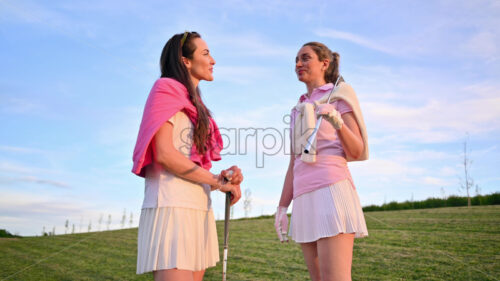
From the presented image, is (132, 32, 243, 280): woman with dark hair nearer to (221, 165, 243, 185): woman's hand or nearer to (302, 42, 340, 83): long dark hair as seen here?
(221, 165, 243, 185): woman's hand

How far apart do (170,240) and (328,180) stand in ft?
2.84

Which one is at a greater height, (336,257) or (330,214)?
(330,214)

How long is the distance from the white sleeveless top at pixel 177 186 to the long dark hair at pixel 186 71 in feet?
0.17

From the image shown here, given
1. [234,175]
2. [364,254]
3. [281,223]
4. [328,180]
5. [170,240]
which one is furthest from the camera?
[364,254]

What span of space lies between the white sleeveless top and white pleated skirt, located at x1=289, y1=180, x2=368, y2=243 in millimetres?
572

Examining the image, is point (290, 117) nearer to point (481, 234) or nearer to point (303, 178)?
point (303, 178)

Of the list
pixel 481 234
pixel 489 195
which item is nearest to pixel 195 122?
pixel 481 234

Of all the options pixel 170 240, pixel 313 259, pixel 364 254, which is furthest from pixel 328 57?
pixel 364 254

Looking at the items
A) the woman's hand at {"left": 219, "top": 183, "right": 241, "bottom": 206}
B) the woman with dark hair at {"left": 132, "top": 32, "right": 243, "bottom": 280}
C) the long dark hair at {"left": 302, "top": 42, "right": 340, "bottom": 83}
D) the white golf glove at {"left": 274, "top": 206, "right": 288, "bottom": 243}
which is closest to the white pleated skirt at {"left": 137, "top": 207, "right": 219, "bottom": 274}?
the woman with dark hair at {"left": 132, "top": 32, "right": 243, "bottom": 280}

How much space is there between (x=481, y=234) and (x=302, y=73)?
16.5ft

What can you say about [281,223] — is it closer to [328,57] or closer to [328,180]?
[328,180]

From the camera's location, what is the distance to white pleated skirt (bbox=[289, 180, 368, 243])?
1.95 m

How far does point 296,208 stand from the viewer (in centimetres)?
221

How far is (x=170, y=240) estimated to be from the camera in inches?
66.0
